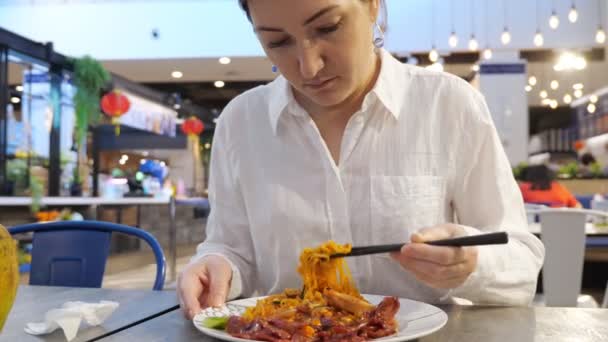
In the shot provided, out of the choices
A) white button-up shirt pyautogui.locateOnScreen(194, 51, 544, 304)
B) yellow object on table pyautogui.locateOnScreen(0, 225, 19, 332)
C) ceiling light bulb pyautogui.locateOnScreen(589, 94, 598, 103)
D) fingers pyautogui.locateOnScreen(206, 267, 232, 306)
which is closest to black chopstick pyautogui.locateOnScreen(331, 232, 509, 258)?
fingers pyautogui.locateOnScreen(206, 267, 232, 306)

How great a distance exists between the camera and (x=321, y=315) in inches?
36.1

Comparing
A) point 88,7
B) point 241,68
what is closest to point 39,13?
point 88,7

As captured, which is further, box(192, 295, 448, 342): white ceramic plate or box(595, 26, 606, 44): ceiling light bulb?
box(595, 26, 606, 44): ceiling light bulb

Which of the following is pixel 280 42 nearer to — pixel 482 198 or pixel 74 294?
pixel 482 198

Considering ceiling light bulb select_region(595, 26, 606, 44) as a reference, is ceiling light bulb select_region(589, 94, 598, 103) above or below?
below

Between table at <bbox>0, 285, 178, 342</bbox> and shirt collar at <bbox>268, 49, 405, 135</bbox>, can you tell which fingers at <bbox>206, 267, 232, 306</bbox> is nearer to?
table at <bbox>0, 285, 178, 342</bbox>

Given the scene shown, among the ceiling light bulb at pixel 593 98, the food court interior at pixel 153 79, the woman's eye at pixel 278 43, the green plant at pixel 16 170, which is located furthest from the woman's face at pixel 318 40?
the ceiling light bulb at pixel 593 98

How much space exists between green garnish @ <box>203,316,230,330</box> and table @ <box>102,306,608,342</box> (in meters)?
0.02

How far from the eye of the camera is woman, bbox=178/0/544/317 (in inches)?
46.6

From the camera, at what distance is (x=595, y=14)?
9688 millimetres

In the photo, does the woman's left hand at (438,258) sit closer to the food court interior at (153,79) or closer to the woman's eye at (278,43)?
the woman's eye at (278,43)

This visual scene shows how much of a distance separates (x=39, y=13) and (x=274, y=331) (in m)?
11.1

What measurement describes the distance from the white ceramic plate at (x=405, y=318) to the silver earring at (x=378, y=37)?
1.83 feet

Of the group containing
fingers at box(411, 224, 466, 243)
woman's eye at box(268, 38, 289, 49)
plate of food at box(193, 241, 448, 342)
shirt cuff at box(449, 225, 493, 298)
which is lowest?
plate of food at box(193, 241, 448, 342)
